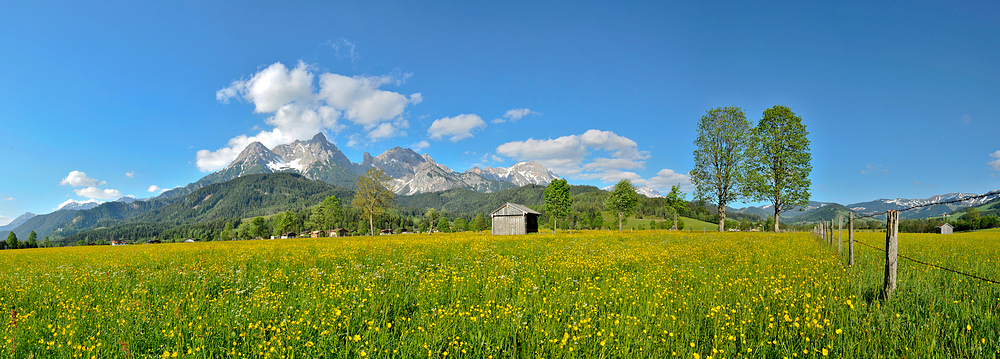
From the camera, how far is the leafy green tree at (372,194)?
68.2 meters

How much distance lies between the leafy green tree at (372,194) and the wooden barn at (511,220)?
81.4 feet

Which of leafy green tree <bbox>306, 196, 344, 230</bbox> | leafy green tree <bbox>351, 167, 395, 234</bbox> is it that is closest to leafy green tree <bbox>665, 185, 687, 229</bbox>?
leafy green tree <bbox>351, 167, 395, 234</bbox>

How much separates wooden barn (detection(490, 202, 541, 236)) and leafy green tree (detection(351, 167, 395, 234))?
81.4ft

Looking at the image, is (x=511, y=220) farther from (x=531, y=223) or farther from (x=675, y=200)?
(x=675, y=200)

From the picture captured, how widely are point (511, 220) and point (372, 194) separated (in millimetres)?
30117

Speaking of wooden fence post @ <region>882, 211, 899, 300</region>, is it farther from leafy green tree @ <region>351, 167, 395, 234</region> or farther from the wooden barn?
leafy green tree @ <region>351, 167, 395, 234</region>

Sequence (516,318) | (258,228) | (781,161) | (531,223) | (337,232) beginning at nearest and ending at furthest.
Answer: (516,318) < (781,161) < (531,223) < (258,228) < (337,232)

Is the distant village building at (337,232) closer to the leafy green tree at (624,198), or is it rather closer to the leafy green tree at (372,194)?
the leafy green tree at (372,194)

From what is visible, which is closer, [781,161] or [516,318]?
[516,318]

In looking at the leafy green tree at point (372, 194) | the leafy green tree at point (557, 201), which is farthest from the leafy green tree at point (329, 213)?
the leafy green tree at point (557, 201)

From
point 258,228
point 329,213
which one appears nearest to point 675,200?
point 329,213

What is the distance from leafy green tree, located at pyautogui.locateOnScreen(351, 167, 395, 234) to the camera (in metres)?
68.2

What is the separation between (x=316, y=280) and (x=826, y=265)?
46.8 ft

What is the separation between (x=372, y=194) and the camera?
227 feet
